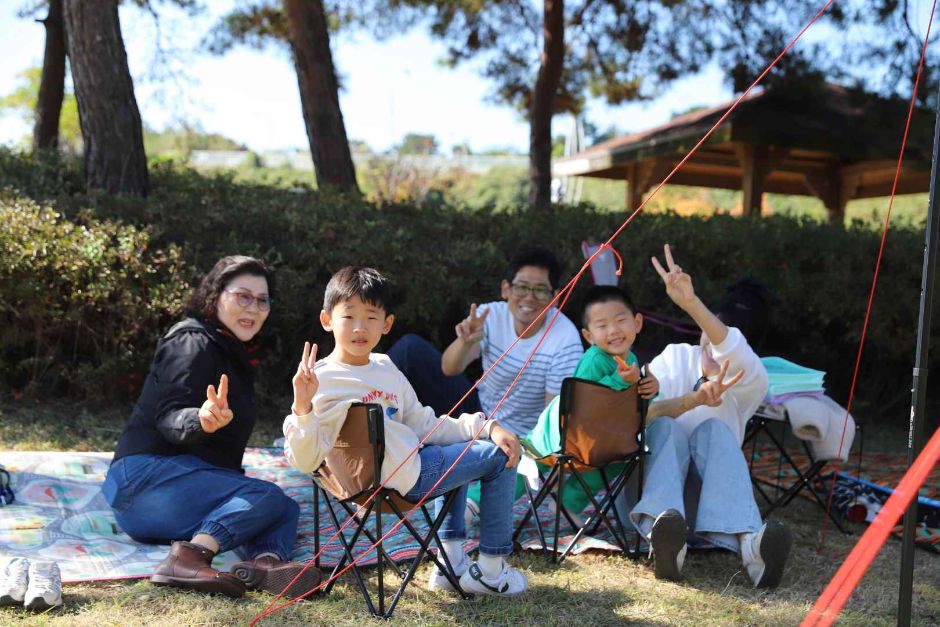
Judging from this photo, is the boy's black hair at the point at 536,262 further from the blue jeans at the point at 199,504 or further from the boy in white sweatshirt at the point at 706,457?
the blue jeans at the point at 199,504

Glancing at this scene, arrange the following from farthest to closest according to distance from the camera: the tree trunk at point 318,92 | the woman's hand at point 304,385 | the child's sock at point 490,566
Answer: the tree trunk at point 318,92
the child's sock at point 490,566
the woman's hand at point 304,385

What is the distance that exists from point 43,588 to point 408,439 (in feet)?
3.58

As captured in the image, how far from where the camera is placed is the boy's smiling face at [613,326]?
331 centimetres

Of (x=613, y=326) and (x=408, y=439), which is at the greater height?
(x=613, y=326)

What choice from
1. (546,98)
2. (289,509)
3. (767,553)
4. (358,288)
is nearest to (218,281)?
(358,288)

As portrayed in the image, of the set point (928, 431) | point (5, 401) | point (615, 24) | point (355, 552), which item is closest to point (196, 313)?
point (355, 552)

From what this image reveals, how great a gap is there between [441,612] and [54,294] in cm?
294

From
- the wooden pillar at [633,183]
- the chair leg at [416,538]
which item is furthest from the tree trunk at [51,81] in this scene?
the wooden pillar at [633,183]

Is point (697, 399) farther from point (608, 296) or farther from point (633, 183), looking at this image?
point (633, 183)

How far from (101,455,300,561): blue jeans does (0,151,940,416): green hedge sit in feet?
5.79

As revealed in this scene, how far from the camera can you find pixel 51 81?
26.2 feet

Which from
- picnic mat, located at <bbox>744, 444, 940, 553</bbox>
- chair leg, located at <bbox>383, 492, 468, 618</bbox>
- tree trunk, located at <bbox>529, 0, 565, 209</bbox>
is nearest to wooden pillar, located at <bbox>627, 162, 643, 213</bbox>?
tree trunk, located at <bbox>529, 0, 565, 209</bbox>

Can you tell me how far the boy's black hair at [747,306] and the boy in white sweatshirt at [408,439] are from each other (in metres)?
1.85

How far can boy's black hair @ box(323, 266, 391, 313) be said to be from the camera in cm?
280
